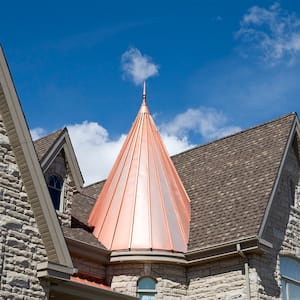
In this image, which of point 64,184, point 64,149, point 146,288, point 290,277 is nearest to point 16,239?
point 64,184

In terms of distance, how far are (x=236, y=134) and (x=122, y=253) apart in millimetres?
6865

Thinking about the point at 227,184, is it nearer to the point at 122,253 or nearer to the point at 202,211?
the point at 202,211

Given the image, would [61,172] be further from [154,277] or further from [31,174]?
[31,174]

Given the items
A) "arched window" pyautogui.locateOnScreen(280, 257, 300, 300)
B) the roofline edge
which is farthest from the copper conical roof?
"arched window" pyautogui.locateOnScreen(280, 257, 300, 300)

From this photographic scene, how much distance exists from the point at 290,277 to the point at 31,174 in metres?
8.54

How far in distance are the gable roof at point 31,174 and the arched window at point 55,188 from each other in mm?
4082

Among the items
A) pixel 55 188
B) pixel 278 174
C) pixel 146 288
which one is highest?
pixel 278 174

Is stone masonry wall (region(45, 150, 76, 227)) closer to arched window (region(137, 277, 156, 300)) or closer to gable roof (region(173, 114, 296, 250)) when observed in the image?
arched window (region(137, 277, 156, 300))

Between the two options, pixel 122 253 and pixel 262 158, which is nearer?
pixel 122 253

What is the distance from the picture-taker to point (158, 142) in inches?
820

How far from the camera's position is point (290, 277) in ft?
59.7

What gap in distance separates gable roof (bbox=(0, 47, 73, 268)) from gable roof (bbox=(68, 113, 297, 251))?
5210mm

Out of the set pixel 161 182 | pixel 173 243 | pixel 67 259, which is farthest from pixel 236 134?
pixel 67 259

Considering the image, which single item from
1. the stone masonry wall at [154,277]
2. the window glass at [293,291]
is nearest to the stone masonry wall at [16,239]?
the stone masonry wall at [154,277]
